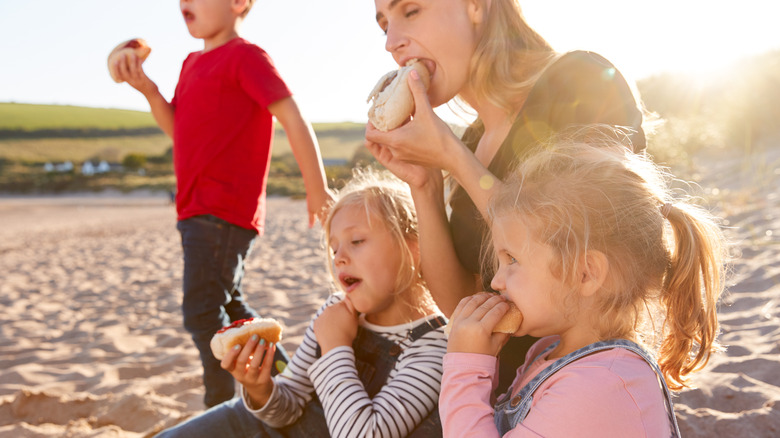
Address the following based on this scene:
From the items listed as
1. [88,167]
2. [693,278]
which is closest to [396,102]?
[693,278]

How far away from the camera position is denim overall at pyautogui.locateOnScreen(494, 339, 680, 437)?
3.75ft

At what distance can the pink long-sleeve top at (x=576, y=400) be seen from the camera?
3.42ft

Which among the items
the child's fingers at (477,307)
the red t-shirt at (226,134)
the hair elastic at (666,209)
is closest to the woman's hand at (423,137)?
the child's fingers at (477,307)

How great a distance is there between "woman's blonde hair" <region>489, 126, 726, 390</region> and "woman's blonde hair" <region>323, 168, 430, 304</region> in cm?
60

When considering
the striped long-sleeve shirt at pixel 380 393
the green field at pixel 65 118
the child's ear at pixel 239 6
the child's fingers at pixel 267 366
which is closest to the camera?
the striped long-sleeve shirt at pixel 380 393

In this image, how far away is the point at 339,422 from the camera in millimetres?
1519

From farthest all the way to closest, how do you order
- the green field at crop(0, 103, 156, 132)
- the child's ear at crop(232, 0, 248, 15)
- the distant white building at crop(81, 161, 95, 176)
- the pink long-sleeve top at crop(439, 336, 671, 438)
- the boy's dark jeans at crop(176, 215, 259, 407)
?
the green field at crop(0, 103, 156, 132)
the distant white building at crop(81, 161, 95, 176)
the child's ear at crop(232, 0, 248, 15)
the boy's dark jeans at crop(176, 215, 259, 407)
the pink long-sleeve top at crop(439, 336, 671, 438)

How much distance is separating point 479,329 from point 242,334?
893 millimetres

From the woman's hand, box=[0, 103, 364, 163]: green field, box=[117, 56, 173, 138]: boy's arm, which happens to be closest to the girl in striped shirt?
the woman's hand

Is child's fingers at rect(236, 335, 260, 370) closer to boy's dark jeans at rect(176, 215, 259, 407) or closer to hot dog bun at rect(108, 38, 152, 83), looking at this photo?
boy's dark jeans at rect(176, 215, 259, 407)

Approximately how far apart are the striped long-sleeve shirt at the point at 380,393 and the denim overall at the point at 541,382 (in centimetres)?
27

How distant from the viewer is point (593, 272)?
119 centimetres

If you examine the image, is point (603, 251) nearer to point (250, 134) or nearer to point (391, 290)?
point (391, 290)

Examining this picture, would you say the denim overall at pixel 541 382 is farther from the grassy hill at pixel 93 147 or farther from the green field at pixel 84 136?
the green field at pixel 84 136
